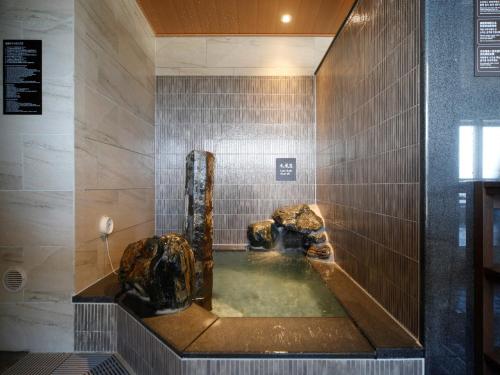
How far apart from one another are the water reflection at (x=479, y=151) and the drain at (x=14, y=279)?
2.92 meters

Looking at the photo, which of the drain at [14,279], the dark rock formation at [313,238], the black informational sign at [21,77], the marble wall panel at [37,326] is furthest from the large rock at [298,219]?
the black informational sign at [21,77]

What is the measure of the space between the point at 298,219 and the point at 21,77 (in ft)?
10.3

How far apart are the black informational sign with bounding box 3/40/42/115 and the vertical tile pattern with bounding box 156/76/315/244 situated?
208cm

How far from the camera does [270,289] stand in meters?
2.46

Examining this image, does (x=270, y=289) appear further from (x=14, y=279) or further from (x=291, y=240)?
(x=14, y=279)

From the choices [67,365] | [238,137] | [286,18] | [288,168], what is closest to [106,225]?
[67,365]

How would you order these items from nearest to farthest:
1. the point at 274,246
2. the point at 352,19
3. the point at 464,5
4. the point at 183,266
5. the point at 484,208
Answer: the point at 484,208 → the point at 464,5 → the point at 183,266 → the point at 352,19 → the point at 274,246

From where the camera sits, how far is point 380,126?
1993 millimetres

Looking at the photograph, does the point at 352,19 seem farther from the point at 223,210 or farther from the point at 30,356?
the point at 30,356

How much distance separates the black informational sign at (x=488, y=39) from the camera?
148 centimetres

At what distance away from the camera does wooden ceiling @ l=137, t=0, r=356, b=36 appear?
11.0ft

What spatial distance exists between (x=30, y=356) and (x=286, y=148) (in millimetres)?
3505

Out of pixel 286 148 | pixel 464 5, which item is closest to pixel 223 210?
pixel 286 148

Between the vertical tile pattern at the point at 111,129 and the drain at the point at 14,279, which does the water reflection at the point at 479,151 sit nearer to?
the vertical tile pattern at the point at 111,129
